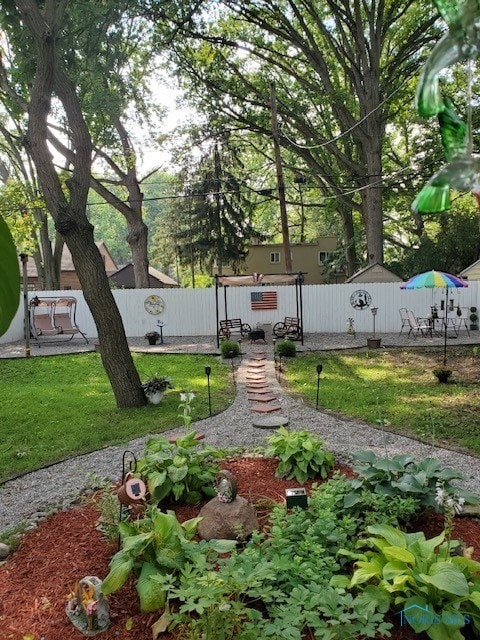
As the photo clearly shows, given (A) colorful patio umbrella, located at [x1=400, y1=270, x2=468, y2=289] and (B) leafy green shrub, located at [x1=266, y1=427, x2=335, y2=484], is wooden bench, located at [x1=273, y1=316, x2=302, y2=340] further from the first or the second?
(B) leafy green shrub, located at [x1=266, y1=427, x2=335, y2=484]

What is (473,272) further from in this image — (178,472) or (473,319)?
(178,472)

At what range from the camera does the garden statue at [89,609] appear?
7.05 ft

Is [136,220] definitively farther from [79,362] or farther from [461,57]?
[461,57]

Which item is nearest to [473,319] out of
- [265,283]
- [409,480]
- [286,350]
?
[265,283]

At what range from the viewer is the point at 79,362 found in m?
10.9

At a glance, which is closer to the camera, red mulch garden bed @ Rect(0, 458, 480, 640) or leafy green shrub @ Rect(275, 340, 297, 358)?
red mulch garden bed @ Rect(0, 458, 480, 640)

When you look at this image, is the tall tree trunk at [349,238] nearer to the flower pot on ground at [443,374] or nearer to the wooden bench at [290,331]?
the wooden bench at [290,331]

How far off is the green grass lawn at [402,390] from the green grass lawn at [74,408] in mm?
1668

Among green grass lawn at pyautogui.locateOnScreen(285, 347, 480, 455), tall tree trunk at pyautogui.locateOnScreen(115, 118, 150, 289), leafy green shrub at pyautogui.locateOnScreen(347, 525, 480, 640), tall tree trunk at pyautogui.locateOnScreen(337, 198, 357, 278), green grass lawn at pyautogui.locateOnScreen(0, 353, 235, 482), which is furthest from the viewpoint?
tall tree trunk at pyautogui.locateOnScreen(337, 198, 357, 278)

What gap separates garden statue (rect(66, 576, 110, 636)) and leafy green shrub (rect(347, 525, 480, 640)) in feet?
3.95

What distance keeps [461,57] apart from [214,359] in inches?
403

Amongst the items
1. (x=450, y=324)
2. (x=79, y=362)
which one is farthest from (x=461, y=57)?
(x=450, y=324)

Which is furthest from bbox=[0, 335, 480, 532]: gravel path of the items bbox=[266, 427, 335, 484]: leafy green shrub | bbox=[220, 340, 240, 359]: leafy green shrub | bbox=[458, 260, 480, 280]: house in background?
bbox=[458, 260, 480, 280]: house in background

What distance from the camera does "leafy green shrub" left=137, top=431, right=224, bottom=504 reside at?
328 cm
